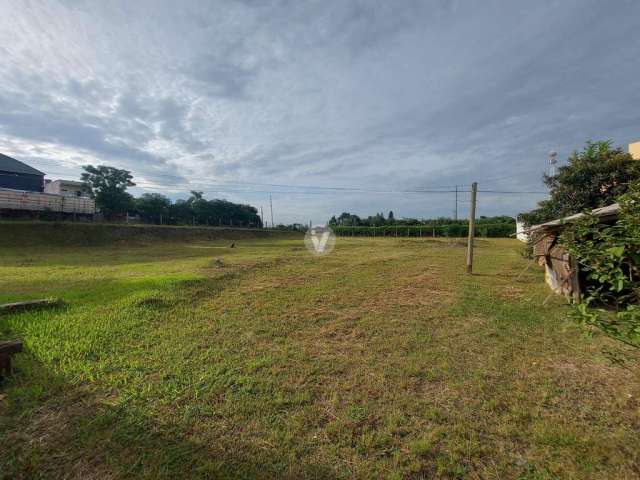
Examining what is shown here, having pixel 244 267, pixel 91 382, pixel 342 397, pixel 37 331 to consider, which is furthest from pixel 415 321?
pixel 244 267

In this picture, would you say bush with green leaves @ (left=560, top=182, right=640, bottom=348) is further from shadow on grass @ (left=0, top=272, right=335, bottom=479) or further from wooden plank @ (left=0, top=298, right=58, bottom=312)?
wooden plank @ (left=0, top=298, right=58, bottom=312)

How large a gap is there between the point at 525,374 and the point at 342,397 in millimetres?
2286

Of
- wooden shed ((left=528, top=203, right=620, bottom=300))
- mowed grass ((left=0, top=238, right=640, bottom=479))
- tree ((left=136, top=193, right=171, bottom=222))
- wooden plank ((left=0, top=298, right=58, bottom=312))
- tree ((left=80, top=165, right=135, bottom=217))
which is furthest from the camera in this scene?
tree ((left=136, top=193, right=171, bottom=222))

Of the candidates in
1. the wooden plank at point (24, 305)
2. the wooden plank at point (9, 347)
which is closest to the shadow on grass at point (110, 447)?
the wooden plank at point (9, 347)

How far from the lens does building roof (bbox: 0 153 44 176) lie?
31203 millimetres

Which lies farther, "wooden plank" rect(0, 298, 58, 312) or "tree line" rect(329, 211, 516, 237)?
"tree line" rect(329, 211, 516, 237)

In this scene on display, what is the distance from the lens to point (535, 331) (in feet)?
14.8

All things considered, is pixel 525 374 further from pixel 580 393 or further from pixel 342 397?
pixel 342 397

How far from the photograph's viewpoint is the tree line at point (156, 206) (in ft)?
99.0

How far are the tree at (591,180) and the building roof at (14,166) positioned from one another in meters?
51.4

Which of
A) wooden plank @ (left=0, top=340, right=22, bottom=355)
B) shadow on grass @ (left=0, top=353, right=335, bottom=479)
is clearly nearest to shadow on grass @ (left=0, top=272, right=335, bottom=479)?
shadow on grass @ (left=0, top=353, right=335, bottom=479)

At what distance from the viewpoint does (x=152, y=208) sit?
36.4 metres

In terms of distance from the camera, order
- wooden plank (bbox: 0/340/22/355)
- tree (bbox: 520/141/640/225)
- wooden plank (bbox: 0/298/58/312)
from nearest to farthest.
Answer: wooden plank (bbox: 0/340/22/355) < wooden plank (bbox: 0/298/58/312) < tree (bbox: 520/141/640/225)

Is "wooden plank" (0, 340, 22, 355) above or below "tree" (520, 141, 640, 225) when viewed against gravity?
below
